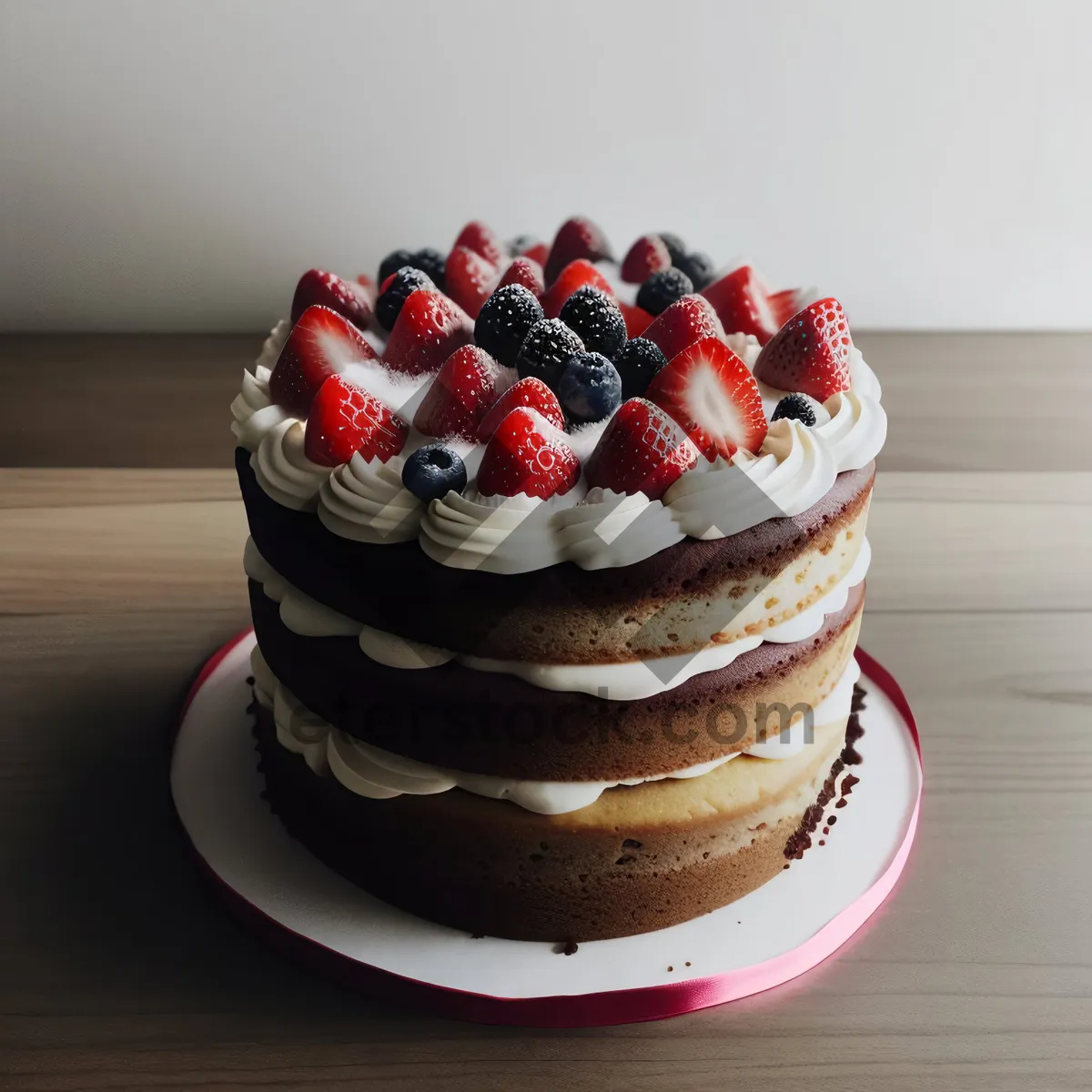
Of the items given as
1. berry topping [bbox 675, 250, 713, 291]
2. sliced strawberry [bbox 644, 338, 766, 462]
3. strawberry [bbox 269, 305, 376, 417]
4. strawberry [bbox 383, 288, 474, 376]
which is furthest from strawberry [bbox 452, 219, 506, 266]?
sliced strawberry [bbox 644, 338, 766, 462]

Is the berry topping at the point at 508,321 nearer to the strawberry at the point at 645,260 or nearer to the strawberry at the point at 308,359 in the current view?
the strawberry at the point at 308,359

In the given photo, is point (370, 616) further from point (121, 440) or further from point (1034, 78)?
point (1034, 78)

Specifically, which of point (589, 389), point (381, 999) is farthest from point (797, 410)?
point (381, 999)

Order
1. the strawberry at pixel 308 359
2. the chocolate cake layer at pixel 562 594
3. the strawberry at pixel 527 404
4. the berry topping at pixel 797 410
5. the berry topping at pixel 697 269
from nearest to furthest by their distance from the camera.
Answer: the chocolate cake layer at pixel 562 594, the strawberry at pixel 527 404, the berry topping at pixel 797 410, the strawberry at pixel 308 359, the berry topping at pixel 697 269

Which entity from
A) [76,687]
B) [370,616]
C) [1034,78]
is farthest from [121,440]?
[1034,78]

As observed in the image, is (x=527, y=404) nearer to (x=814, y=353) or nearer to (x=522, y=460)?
(x=522, y=460)

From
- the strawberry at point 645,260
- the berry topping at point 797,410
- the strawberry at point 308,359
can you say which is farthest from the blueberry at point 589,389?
the strawberry at point 645,260
